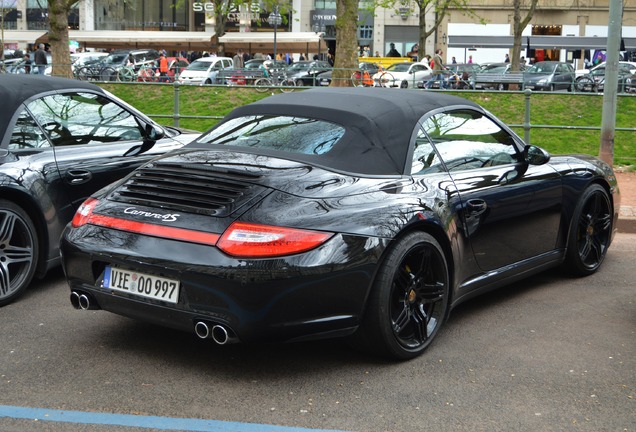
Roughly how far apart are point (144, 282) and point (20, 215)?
1.83m

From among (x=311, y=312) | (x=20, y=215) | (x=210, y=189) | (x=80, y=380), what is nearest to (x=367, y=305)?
(x=311, y=312)

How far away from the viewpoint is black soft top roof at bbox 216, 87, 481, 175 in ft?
16.5

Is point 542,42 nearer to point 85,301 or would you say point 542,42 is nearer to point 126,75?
point 126,75

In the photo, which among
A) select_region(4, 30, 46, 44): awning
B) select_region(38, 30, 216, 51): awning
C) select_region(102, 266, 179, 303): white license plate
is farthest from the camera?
select_region(4, 30, 46, 44): awning

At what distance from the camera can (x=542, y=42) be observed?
63281 millimetres

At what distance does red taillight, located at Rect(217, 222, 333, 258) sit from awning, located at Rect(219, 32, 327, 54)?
42.8 m

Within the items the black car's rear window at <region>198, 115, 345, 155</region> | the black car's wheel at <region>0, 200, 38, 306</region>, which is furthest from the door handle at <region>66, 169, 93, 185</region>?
the black car's rear window at <region>198, 115, 345, 155</region>

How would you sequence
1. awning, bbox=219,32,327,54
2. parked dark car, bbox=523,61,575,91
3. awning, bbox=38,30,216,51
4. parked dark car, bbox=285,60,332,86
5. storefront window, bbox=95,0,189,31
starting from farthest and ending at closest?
storefront window, bbox=95,0,189,31 < awning, bbox=38,30,216,51 < awning, bbox=219,32,327,54 < parked dark car, bbox=285,60,332,86 < parked dark car, bbox=523,61,575,91

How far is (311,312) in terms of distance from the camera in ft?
14.5

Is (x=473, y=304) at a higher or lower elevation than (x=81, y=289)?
lower

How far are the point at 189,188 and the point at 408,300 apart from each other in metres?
1.31

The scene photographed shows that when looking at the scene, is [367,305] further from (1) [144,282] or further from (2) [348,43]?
(2) [348,43]

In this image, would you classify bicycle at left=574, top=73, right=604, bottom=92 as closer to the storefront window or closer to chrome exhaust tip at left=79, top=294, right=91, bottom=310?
chrome exhaust tip at left=79, top=294, right=91, bottom=310

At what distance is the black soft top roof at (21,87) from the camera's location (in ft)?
20.5
